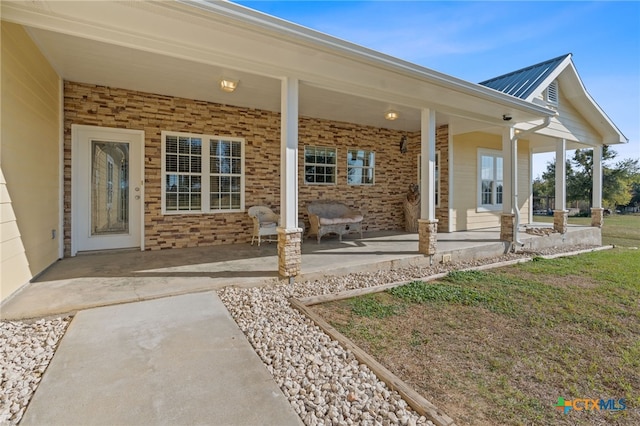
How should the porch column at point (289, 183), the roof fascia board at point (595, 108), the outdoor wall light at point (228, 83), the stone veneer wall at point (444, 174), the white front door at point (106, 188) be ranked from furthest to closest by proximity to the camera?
the roof fascia board at point (595, 108) < the stone veneer wall at point (444, 174) < the white front door at point (106, 188) < the outdoor wall light at point (228, 83) < the porch column at point (289, 183)

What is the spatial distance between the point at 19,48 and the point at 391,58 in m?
4.19

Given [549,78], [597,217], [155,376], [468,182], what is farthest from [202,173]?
[597,217]

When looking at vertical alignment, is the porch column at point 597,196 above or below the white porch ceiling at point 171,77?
below

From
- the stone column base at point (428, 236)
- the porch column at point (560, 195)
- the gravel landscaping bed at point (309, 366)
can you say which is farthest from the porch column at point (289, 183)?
the porch column at point (560, 195)

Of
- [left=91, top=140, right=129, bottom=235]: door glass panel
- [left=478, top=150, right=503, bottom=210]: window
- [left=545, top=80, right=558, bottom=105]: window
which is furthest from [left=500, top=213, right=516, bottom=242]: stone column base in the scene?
[left=91, top=140, right=129, bottom=235]: door glass panel

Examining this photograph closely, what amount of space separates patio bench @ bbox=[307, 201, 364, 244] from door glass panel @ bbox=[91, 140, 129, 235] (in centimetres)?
357

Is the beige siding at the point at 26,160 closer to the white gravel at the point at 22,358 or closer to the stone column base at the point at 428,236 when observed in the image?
the white gravel at the point at 22,358

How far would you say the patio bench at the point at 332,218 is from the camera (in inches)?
258

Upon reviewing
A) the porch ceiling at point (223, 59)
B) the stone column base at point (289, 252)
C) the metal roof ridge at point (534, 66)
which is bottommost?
the stone column base at point (289, 252)

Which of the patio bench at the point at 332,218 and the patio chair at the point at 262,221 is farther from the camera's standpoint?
the patio bench at the point at 332,218

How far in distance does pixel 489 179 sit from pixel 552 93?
8.56ft

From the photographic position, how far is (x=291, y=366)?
7.18ft

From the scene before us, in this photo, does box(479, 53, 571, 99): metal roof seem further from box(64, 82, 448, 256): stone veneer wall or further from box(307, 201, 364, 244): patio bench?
box(307, 201, 364, 244): patio bench

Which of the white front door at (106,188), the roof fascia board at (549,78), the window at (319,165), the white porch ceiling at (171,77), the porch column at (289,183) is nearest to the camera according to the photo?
the white porch ceiling at (171,77)
